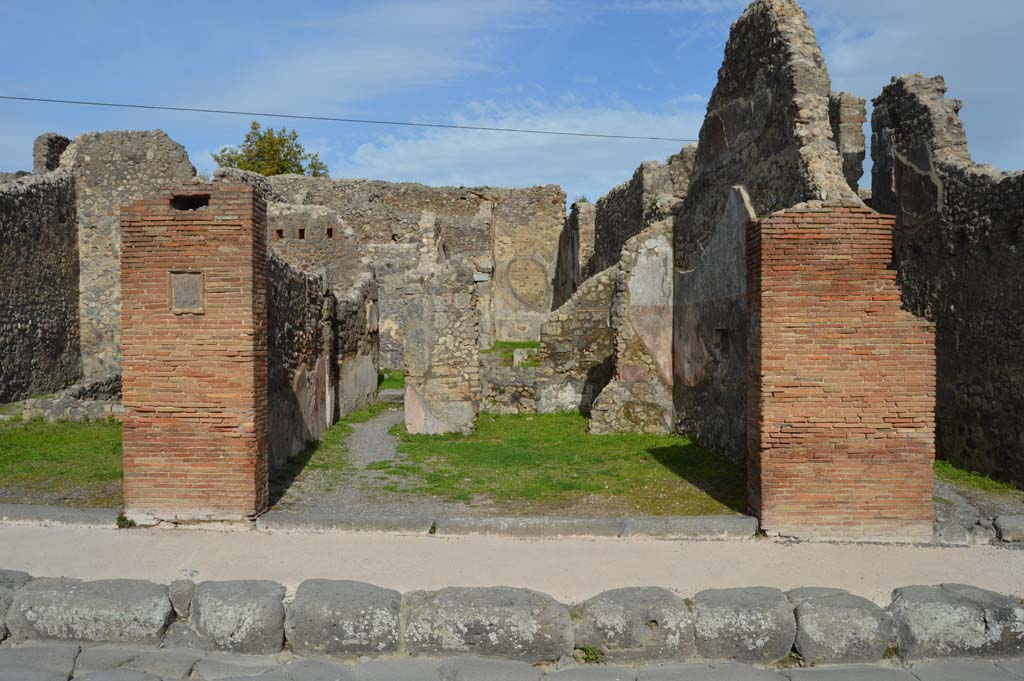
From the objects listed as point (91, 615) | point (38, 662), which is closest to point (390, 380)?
point (91, 615)

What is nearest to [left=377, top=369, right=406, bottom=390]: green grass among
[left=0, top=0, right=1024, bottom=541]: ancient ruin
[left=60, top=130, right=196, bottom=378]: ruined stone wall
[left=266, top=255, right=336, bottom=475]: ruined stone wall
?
[left=0, top=0, right=1024, bottom=541]: ancient ruin

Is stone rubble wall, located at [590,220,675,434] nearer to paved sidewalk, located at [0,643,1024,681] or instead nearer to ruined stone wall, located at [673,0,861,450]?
ruined stone wall, located at [673,0,861,450]

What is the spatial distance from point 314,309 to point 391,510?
4.33 meters

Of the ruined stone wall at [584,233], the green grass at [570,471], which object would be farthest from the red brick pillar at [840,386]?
the ruined stone wall at [584,233]

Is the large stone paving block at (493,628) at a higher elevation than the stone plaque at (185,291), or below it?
below

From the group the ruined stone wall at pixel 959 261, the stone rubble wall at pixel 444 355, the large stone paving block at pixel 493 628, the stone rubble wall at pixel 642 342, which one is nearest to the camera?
the large stone paving block at pixel 493 628

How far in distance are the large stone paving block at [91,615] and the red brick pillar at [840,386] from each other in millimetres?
4402

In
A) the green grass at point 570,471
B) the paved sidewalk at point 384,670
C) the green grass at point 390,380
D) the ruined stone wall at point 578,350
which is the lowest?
the paved sidewalk at point 384,670

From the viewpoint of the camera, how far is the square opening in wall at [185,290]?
6074 mm

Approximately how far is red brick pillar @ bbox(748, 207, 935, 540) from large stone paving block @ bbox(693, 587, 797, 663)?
70.7 inches

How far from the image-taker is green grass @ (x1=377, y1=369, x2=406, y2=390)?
635 inches

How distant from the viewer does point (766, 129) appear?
889 centimetres

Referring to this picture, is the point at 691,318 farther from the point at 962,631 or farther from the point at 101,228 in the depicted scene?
the point at 101,228

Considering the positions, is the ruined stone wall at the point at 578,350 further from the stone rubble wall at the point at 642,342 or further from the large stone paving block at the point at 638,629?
the large stone paving block at the point at 638,629
